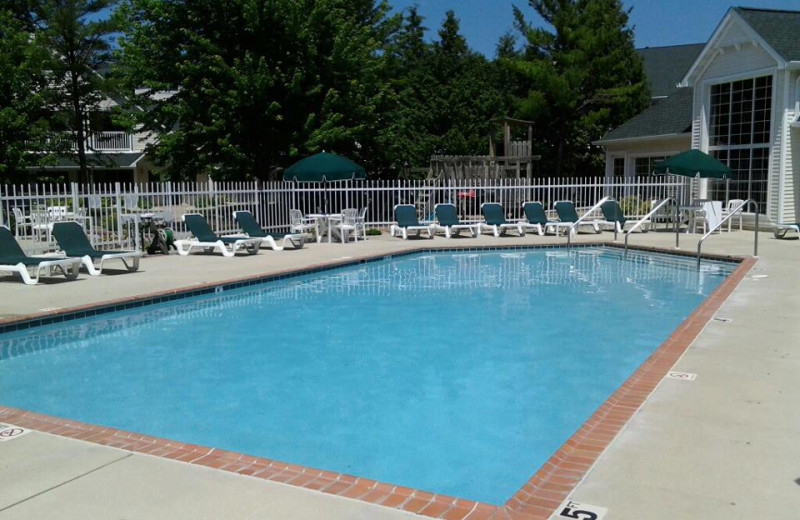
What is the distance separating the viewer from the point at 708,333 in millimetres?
7645

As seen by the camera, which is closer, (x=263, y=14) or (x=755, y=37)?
(x=755, y=37)

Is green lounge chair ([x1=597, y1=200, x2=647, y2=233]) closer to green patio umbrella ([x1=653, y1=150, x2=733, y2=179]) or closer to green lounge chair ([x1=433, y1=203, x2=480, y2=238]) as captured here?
green patio umbrella ([x1=653, y1=150, x2=733, y2=179])

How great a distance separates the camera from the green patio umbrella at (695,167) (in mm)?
18297

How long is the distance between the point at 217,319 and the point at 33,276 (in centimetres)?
473

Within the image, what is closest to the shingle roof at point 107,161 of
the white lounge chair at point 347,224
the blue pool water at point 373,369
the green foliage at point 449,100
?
the green foliage at point 449,100

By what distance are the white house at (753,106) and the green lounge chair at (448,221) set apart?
7796 millimetres

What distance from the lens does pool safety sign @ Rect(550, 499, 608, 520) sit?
3.53 m

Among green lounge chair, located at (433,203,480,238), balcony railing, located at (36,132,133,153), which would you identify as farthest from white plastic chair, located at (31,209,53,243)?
balcony railing, located at (36,132,133,153)

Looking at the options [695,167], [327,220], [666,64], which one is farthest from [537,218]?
[666,64]

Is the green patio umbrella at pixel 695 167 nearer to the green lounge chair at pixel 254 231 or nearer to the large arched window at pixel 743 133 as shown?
the large arched window at pixel 743 133

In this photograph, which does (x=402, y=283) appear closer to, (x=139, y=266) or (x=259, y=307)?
(x=259, y=307)

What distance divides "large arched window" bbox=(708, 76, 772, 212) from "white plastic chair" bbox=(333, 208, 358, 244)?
1097 centimetres

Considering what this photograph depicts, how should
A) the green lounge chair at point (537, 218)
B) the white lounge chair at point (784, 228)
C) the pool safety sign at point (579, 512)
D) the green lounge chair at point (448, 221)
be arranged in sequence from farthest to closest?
the green lounge chair at point (537, 218), the green lounge chair at point (448, 221), the white lounge chair at point (784, 228), the pool safety sign at point (579, 512)

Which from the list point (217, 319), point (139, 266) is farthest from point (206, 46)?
point (217, 319)
